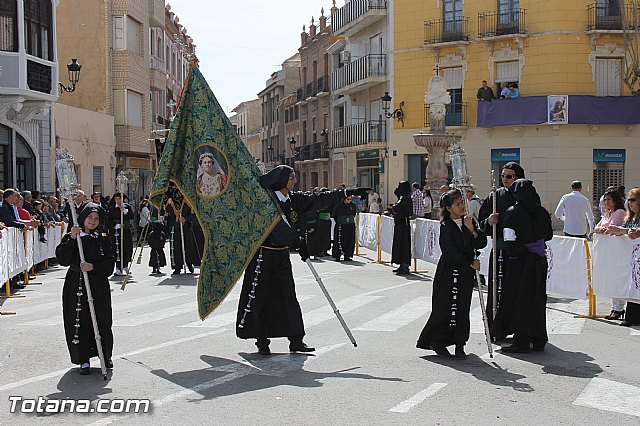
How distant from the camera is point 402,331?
36.6 ft

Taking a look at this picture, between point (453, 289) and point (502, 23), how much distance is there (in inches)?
1238

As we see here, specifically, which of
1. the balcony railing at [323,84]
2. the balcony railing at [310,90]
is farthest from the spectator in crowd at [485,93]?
the balcony railing at [310,90]

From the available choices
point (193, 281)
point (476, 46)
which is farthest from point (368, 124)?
point (193, 281)

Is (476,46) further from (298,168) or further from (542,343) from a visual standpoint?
(542,343)

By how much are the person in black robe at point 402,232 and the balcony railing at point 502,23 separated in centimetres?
2095

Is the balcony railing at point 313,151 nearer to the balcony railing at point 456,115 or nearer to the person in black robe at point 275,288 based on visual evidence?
the balcony railing at point 456,115

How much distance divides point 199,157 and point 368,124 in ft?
120

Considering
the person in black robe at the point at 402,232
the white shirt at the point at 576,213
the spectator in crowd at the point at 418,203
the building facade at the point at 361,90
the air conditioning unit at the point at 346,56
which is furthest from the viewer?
the air conditioning unit at the point at 346,56

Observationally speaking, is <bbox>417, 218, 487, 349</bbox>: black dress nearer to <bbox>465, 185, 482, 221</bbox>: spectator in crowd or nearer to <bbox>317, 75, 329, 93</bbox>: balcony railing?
<bbox>465, 185, 482, 221</bbox>: spectator in crowd

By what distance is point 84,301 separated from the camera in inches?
339

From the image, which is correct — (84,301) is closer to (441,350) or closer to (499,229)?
(441,350)

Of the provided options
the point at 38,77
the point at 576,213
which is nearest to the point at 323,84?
the point at 38,77

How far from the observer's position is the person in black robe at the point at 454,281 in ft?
30.6

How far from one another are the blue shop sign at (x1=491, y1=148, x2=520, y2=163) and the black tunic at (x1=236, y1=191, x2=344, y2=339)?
2991cm
